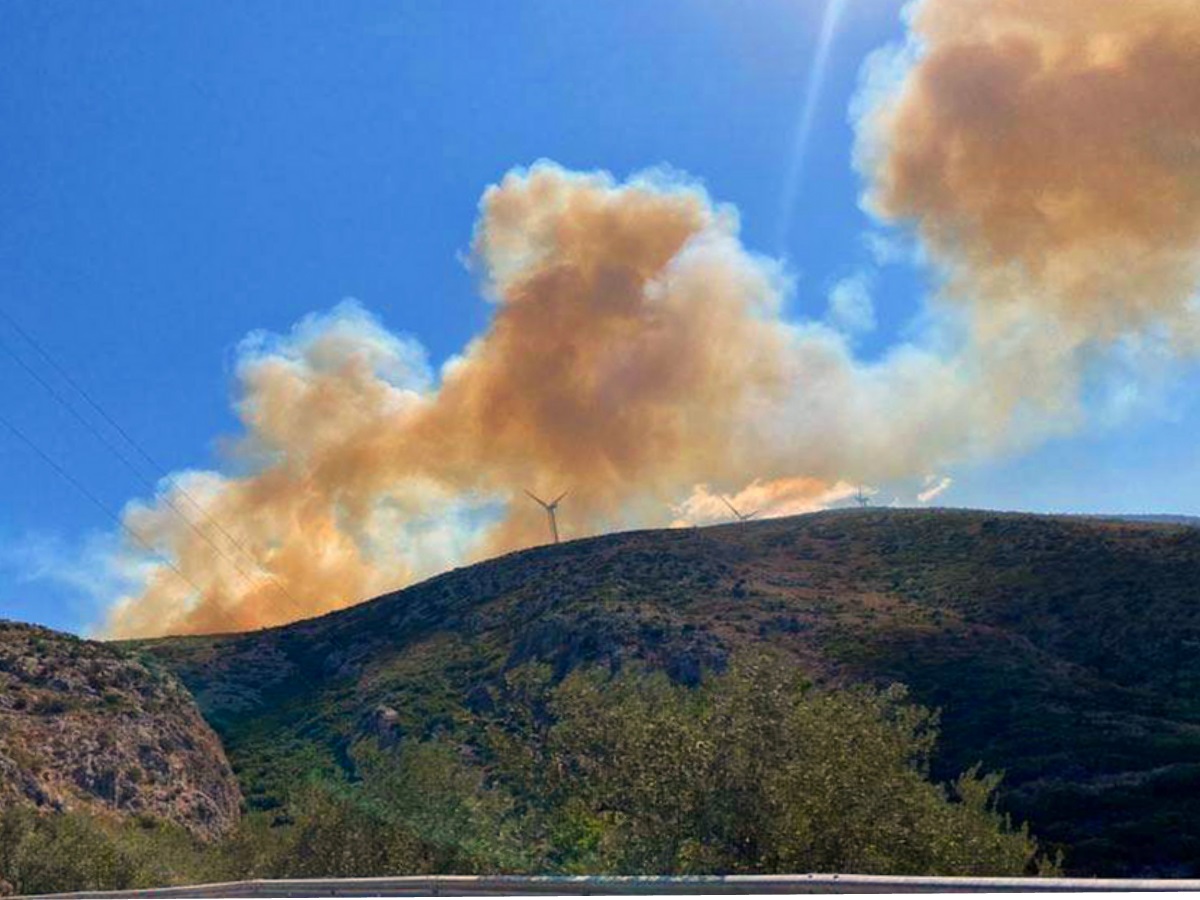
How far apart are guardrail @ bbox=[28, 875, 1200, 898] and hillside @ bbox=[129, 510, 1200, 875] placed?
123 ft

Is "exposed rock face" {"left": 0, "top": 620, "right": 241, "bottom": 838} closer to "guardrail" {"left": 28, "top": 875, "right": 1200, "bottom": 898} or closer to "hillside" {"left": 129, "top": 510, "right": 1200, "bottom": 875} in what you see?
"hillside" {"left": 129, "top": 510, "right": 1200, "bottom": 875}

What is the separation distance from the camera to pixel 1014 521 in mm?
118875

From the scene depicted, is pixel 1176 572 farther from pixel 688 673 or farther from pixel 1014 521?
pixel 688 673

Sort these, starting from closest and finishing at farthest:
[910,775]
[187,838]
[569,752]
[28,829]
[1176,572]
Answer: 1. [910,775]
2. [569,752]
3. [28,829]
4. [187,838]
5. [1176,572]

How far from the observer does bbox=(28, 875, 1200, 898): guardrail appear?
607 inches

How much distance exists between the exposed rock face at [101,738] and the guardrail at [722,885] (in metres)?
54.8

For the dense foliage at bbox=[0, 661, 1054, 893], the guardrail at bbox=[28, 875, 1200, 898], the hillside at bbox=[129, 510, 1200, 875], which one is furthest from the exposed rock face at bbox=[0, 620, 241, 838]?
the guardrail at bbox=[28, 875, 1200, 898]

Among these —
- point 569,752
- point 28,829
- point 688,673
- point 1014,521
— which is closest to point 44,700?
point 28,829

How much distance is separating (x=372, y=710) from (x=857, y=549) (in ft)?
171

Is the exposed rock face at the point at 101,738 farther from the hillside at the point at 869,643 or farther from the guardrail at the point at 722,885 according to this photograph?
the guardrail at the point at 722,885

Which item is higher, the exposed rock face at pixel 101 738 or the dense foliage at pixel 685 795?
the exposed rock face at pixel 101 738

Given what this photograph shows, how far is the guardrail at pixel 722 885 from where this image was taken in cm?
1542

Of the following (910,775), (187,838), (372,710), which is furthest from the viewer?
(372,710)

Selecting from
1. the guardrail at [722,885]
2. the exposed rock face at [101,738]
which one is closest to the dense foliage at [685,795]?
the guardrail at [722,885]
